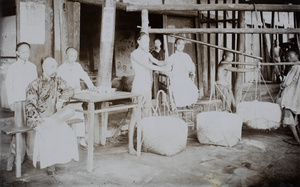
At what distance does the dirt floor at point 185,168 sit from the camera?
3.75 m

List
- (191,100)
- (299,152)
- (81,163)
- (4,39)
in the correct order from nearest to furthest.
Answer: (81,163) → (299,152) → (191,100) → (4,39)

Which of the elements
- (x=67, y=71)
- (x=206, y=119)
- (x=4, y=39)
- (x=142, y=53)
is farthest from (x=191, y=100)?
(x=4, y=39)

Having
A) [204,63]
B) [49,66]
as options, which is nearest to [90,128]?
[49,66]

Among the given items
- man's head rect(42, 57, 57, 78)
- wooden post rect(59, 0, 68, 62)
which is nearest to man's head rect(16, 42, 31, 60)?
man's head rect(42, 57, 57, 78)

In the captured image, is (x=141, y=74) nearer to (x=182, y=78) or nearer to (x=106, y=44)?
(x=106, y=44)

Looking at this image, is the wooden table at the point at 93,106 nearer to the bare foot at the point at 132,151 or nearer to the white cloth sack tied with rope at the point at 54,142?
the bare foot at the point at 132,151

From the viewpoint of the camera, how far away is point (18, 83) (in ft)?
13.7

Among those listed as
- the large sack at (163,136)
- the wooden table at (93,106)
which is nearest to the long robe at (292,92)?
the large sack at (163,136)

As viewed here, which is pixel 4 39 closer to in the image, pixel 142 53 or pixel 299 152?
pixel 142 53

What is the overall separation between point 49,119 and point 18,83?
87 cm

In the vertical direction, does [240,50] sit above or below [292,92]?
above

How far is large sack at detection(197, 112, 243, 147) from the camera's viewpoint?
202 inches

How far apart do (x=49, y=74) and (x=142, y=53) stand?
1.80 metres

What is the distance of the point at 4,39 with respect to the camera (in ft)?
23.7
